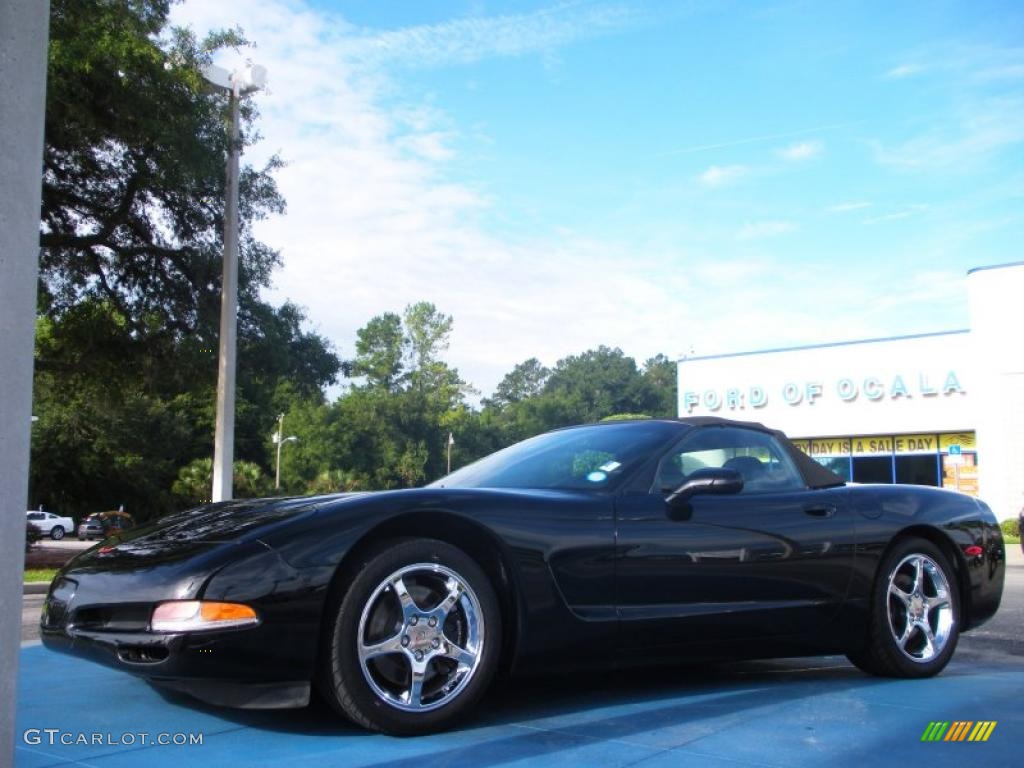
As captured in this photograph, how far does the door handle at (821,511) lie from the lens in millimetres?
4605

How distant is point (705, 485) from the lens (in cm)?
416

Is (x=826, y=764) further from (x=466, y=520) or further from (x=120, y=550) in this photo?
(x=120, y=550)

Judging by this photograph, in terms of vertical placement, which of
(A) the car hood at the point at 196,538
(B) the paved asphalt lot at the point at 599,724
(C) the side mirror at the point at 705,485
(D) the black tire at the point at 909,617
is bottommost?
(B) the paved asphalt lot at the point at 599,724

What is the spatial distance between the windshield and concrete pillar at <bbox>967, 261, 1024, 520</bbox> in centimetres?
2807

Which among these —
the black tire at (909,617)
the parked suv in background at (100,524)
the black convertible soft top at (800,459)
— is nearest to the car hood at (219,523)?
the black convertible soft top at (800,459)

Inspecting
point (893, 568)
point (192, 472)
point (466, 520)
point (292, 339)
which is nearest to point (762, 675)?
point (893, 568)

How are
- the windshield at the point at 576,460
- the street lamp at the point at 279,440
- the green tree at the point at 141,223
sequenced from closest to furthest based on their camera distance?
the windshield at the point at 576,460 → the green tree at the point at 141,223 → the street lamp at the point at 279,440

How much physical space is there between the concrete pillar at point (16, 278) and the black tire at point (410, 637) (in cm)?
124

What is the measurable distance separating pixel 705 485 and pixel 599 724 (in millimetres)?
1087

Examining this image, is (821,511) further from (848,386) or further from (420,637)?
(848,386)

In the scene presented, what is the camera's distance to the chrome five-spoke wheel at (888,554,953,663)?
4844mm

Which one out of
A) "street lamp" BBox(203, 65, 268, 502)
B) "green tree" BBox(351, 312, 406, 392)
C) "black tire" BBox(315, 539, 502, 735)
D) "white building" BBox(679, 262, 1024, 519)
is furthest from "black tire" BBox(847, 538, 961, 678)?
"green tree" BBox(351, 312, 406, 392)

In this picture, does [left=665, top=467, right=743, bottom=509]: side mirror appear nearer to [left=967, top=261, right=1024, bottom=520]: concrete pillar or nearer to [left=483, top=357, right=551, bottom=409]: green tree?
[left=967, top=261, right=1024, bottom=520]: concrete pillar

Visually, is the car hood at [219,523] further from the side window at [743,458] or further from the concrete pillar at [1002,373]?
the concrete pillar at [1002,373]
